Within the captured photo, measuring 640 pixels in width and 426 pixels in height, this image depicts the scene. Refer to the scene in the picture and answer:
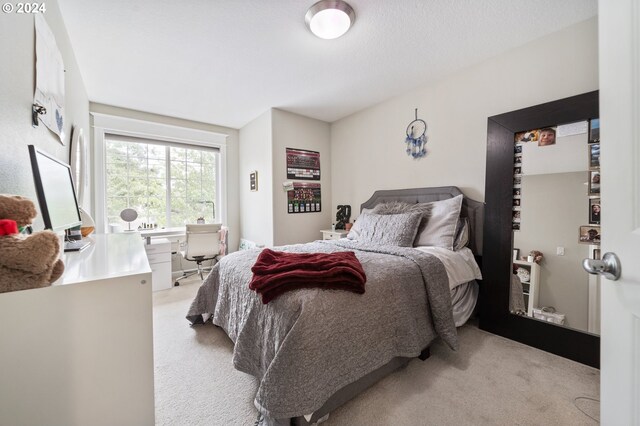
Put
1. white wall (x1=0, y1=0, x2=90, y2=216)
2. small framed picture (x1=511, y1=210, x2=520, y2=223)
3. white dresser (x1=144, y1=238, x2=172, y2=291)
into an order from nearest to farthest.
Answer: white wall (x1=0, y1=0, x2=90, y2=216)
small framed picture (x1=511, y1=210, x2=520, y2=223)
white dresser (x1=144, y1=238, x2=172, y2=291)

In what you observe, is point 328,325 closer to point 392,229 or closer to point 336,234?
point 392,229

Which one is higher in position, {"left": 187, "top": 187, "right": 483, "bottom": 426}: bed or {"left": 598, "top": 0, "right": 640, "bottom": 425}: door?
{"left": 598, "top": 0, "right": 640, "bottom": 425}: door

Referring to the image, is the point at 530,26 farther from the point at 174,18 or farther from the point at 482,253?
the point at 174,18

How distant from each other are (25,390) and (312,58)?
8.88 feet

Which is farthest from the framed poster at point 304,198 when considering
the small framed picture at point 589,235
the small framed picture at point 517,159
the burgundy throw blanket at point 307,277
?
the small framed picture at point 589,235

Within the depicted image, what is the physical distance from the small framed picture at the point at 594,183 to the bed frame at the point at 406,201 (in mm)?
734

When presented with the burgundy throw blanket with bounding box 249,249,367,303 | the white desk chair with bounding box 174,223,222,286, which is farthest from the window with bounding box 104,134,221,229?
the burgundy throw blanket with bounding box 249,249,367,303

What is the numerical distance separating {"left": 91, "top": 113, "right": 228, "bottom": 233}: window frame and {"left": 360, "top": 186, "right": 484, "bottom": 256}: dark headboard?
117 inches

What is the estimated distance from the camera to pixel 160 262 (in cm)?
341

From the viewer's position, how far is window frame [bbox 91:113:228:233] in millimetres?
3441

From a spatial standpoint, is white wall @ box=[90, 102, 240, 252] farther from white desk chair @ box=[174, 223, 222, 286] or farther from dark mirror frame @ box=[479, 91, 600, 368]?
dark mirror frame @ box=[479, 91, 600, 368]

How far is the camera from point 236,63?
96.3 inches

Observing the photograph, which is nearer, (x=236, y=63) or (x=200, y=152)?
(x=236, y=63)

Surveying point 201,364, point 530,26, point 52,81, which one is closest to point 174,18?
point 52,81
